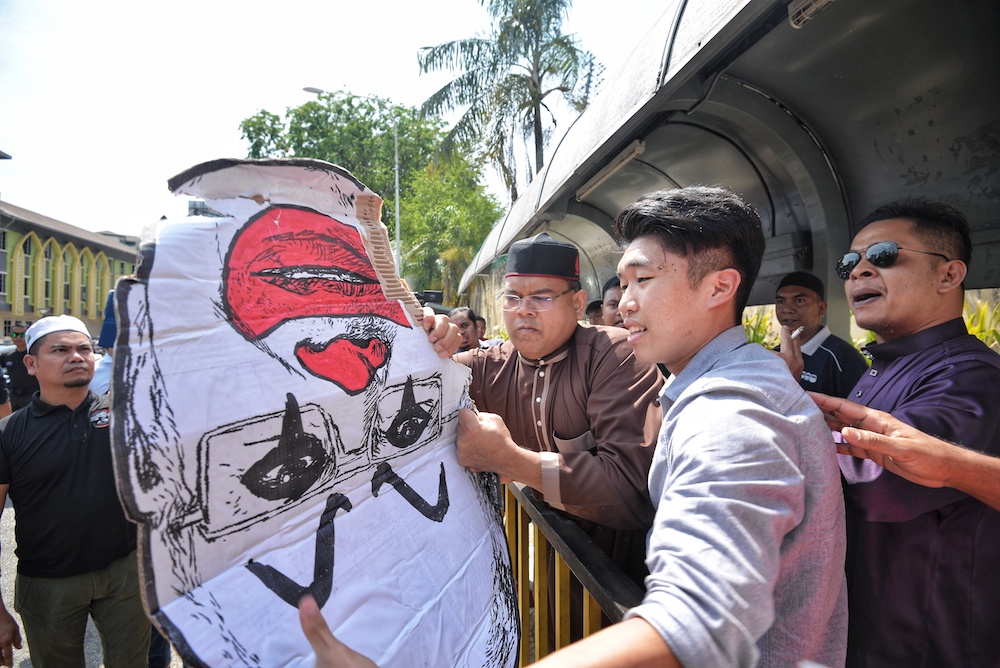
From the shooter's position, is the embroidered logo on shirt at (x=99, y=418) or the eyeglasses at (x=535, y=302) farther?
the embroidered logo on shirt at (x=99, y=418)

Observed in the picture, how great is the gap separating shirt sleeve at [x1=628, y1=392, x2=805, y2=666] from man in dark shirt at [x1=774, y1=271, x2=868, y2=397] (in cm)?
237

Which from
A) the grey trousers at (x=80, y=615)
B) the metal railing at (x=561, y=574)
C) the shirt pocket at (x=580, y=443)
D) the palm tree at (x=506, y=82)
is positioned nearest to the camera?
the metal railing at (x=561, y=574)

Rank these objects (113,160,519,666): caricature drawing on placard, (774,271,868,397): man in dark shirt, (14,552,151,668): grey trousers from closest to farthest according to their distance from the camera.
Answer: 1. (113,160,519,666): caricature drawing on placard
2. (14,552,151,668): grey trousers
3. (774,271,868,397): man in dark shirt

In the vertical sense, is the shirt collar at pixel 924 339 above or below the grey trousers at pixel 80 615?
above

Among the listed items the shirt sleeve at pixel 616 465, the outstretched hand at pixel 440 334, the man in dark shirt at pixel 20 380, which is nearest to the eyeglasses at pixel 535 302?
the shirt sleeve at pixel 616 465

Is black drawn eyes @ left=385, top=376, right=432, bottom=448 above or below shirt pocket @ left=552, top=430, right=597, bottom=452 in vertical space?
above

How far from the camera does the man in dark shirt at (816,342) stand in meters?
3.20

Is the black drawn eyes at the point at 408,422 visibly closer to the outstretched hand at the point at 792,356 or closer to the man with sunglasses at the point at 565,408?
the man with sunglasses at the point at 565,408

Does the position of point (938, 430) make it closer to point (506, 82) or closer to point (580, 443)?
point (580, 443)

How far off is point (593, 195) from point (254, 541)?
439 cm

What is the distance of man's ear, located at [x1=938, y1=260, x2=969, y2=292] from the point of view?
1670mm

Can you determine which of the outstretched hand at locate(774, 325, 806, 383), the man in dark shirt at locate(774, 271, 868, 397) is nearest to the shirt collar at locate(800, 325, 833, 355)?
the man in dark shirt at locate(774, 271, 868, 397)

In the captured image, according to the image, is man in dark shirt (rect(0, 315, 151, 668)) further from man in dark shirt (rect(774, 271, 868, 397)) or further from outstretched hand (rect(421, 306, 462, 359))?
man in dark shirt (rect(774, 271, 868, 397))

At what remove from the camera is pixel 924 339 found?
1622 mm
